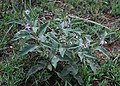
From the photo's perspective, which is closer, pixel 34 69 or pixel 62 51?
pixel 62 51

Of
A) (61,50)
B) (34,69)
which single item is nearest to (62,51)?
(61,50)

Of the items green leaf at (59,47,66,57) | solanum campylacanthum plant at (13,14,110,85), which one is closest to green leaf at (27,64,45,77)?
solanum campylacanthum plant at (13,14,110,85)

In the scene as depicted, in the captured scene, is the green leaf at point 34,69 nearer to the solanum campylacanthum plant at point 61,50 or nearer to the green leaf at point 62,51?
the solanum campylacanthum plant at point 61,50

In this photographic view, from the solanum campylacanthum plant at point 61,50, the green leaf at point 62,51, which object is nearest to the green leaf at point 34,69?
the solanum campylacanthum plant at point 61,50

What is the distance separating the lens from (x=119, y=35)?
2670mm

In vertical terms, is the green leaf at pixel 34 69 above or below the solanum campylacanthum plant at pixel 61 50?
below

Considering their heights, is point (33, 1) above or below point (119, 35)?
above

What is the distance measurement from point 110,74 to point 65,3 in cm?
105

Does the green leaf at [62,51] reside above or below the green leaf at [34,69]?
above

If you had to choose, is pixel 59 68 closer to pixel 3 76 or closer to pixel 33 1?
pixel 3 76

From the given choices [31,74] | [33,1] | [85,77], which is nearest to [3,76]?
[31,74]

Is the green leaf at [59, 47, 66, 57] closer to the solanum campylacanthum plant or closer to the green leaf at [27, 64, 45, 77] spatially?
the solanum campylacanthum plant

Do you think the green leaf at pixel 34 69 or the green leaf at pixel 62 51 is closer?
the green leaf at pixel 62 51

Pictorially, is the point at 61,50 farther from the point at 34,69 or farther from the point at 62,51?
the point at 34,69
